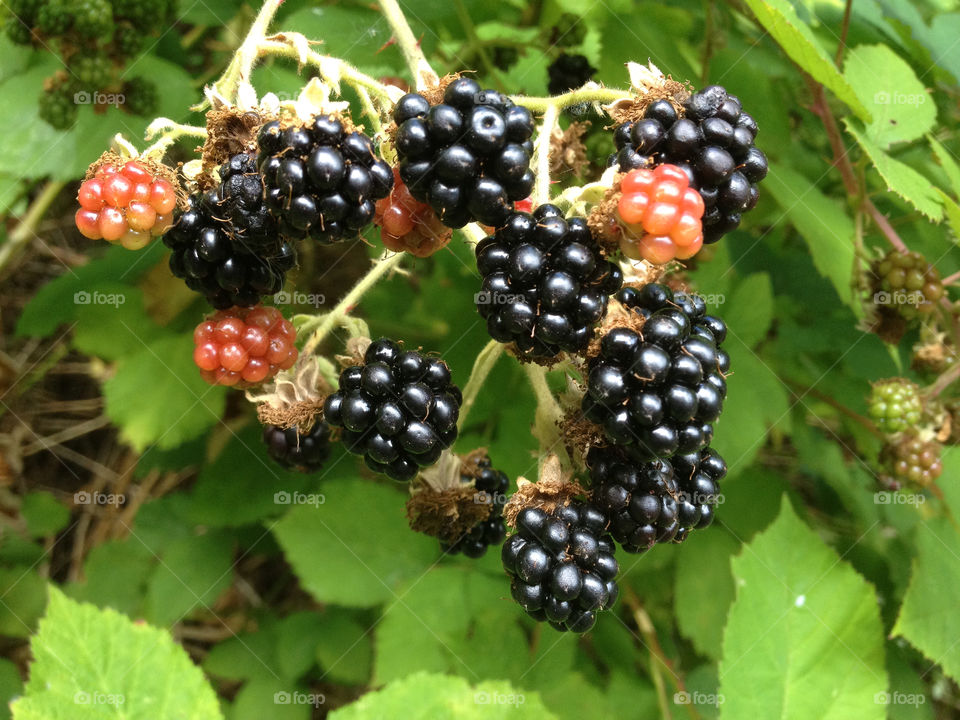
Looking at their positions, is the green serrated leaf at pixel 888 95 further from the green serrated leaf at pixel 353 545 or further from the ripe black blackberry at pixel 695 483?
the green serrated leaf at pixel 353 545

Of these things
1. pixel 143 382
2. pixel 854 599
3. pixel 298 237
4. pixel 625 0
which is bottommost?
pixel 143 382

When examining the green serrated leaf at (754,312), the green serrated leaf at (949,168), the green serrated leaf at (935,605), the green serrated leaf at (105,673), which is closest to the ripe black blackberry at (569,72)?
the green serrated leaf at (754,312)

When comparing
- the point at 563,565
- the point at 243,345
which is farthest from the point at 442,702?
the point at 243,345

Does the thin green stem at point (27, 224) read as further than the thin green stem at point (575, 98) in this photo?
Yes

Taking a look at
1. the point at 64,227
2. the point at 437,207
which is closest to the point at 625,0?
the point at 437,207

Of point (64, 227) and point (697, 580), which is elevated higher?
point (697, 580)

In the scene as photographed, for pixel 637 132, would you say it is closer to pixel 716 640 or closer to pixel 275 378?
pixel 275 378

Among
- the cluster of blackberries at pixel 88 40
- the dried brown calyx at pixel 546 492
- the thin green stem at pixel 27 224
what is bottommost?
the thin green stem at pixel 27 224

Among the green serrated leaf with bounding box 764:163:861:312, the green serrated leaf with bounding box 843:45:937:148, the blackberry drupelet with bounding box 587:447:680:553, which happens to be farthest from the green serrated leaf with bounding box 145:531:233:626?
the green serrated leaf with bounding box 843:45:937:148
